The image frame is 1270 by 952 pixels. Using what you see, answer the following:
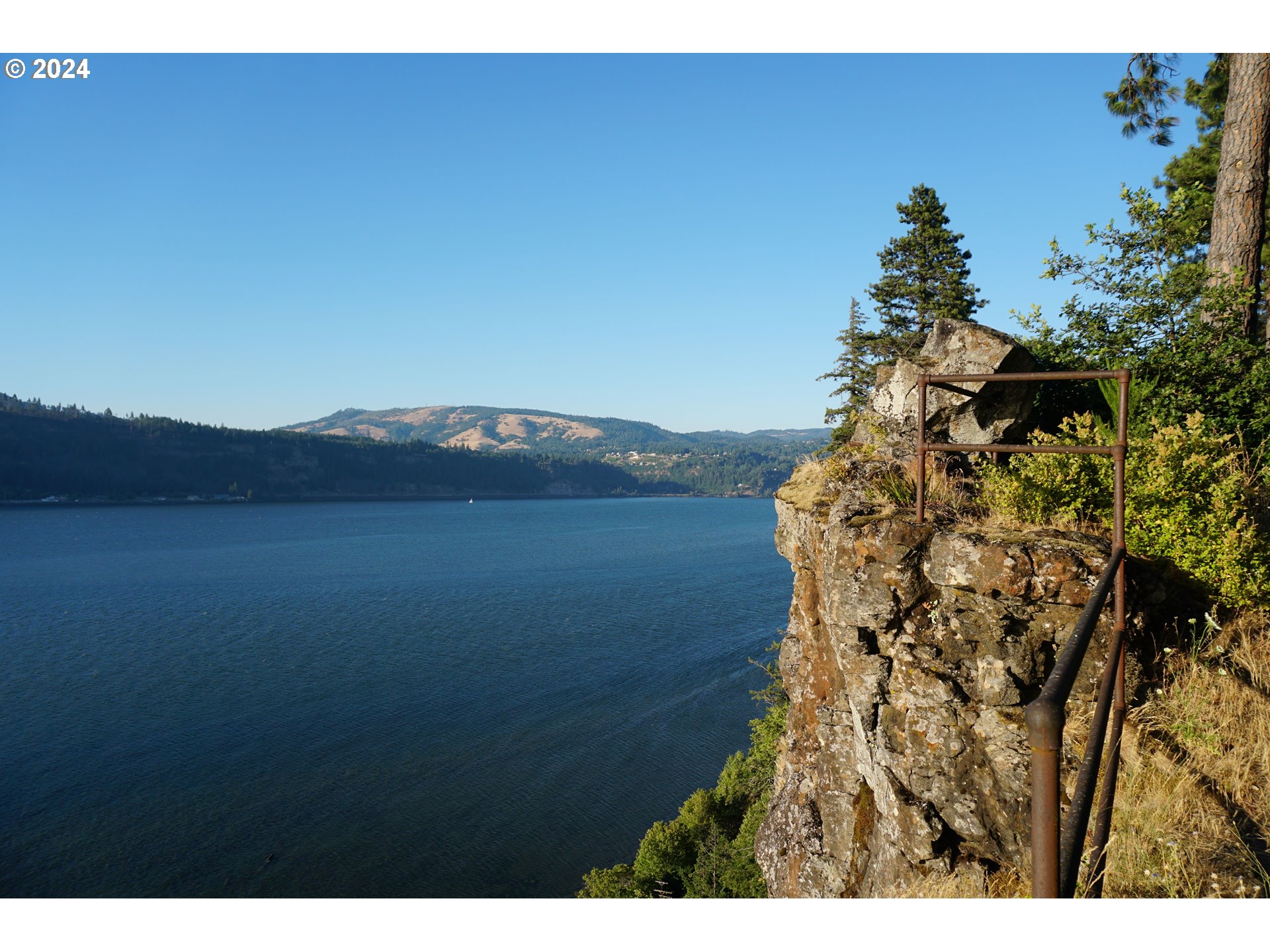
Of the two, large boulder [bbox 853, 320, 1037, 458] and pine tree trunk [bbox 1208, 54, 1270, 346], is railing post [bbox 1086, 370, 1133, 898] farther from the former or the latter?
pine tree trunk [bbox 1208, 54, 1270, 346]

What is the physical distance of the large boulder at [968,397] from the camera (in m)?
8.83

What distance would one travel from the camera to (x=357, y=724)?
98.2 ft

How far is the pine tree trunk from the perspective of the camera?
10.3 m

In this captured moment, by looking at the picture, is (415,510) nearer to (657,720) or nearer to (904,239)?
(657,720)

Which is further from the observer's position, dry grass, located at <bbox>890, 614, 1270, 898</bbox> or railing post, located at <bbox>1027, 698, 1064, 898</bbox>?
dry grass, located at <bbox>890, 614, 1270, 898</bbox>

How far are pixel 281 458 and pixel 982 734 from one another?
18921cm

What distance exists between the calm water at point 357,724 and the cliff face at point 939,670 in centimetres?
1780

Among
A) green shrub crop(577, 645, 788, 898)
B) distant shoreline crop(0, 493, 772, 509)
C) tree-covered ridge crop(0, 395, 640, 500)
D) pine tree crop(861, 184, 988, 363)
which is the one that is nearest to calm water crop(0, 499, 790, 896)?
green shrub crop(577, 645, 788, 898)

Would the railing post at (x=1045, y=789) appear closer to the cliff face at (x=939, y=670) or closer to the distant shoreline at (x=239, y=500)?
the cliff face at (x=939, y=670)

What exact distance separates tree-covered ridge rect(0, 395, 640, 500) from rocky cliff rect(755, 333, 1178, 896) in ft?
579

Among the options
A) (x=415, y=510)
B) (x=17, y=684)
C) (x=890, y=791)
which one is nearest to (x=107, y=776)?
(x=17, y=684)

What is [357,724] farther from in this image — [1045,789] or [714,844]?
[1045,789]

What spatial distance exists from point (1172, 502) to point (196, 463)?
615 ft

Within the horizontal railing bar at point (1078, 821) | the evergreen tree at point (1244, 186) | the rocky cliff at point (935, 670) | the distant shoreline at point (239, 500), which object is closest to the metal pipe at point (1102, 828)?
the horizontal railing bar at point (1078, 821)
